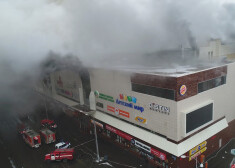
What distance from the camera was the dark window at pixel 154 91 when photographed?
16078mm

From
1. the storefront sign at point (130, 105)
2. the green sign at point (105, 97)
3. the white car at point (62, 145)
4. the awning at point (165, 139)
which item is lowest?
the white car at point (62, 145)

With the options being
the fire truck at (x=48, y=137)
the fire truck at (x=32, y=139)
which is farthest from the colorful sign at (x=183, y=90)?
the fire truck at (x=32, y=139)

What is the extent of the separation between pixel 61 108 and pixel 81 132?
8.26 metres

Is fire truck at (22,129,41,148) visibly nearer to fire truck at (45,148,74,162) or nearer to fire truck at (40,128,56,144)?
fire truck at (40,128,56,144)

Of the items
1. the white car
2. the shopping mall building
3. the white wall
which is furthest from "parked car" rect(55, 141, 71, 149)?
the white wall

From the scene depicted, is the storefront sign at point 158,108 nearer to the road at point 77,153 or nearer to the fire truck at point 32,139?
the road at point 77,153

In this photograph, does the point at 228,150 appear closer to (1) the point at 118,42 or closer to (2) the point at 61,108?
(1) the point at 118,42

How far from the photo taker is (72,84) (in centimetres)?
2948

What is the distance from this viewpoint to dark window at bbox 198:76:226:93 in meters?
17.5

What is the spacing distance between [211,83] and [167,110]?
5.35 metres

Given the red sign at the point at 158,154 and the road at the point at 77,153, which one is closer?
the red sign at the point at 158,154

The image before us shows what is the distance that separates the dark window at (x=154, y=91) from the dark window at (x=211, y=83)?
311cm

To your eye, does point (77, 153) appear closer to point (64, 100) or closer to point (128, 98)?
point (128, 98)

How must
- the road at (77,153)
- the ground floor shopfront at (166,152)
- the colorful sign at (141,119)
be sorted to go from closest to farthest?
the ground floor shopfront at (166,152) → the colorful sign at (141,119) → the road at (77,153)
